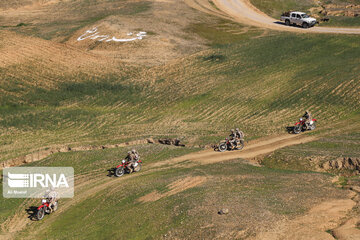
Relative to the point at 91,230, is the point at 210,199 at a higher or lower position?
higher

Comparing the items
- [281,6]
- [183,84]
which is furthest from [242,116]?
[281,6]

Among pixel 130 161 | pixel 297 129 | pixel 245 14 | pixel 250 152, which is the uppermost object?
pixel 245 14

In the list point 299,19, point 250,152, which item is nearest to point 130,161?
point 250,152

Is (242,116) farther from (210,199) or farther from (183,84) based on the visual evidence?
(210,199)

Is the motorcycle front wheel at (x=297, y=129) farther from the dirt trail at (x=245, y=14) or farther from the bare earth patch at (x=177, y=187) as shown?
the dirt trail at (x=245, y=14)

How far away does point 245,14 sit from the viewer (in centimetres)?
7162

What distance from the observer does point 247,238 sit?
17.3m

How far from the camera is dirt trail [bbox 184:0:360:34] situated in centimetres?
6114

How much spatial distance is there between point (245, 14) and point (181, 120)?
40.2 m

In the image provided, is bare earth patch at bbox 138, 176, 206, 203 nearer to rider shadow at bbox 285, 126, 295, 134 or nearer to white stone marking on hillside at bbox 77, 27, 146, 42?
rider shadow at bbox 285, 126, 295, 134

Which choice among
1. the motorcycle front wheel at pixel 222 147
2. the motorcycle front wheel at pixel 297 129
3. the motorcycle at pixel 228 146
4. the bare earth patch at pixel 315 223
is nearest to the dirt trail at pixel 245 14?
the motorcycle front wheel at pixel 297 129

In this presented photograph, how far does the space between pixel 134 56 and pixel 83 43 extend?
9.78 metres

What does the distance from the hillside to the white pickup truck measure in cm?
567

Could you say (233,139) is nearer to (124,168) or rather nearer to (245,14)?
(124,168)
